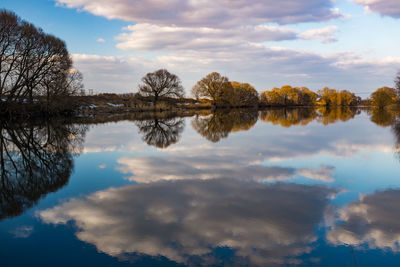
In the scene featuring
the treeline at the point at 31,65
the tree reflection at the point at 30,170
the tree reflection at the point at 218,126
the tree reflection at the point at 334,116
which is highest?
the treeline at the point at 31,65

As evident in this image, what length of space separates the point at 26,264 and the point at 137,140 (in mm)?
11550

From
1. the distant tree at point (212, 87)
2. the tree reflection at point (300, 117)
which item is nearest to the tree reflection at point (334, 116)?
the tree reflection at point (300, 117)

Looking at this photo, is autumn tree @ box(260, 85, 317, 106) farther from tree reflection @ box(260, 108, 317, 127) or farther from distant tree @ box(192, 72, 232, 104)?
tree reflection @ box(260, 108, 317, 127)

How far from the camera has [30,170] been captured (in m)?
8.04

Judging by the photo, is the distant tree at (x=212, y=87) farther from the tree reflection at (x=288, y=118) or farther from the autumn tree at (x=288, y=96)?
the autumn tree at (x=288, y=96)

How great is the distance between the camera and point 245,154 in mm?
11000

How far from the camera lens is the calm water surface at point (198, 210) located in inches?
149

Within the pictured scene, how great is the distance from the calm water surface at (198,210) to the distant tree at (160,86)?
4052 cm

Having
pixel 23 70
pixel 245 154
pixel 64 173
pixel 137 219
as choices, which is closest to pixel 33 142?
pixel 64 173

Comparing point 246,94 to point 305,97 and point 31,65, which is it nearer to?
point 305,97

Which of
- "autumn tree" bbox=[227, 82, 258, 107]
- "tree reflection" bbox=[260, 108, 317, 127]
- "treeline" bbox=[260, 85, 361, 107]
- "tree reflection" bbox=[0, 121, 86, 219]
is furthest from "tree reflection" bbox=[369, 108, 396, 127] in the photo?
"treeline" bbox=[260, 85, 361, 107]

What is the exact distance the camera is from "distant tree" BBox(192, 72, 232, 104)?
204 ft

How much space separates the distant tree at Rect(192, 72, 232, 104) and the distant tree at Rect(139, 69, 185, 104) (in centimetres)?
1119

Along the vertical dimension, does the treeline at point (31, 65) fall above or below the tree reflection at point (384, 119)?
above
